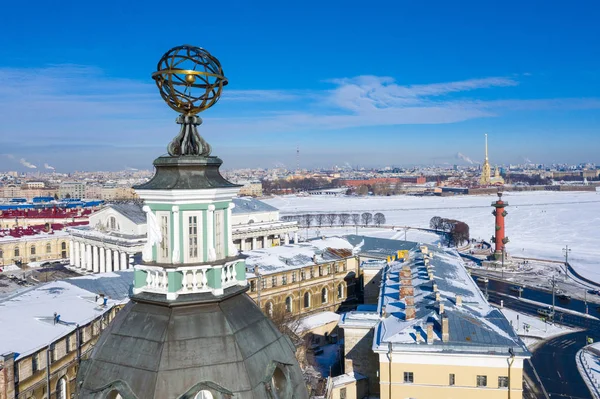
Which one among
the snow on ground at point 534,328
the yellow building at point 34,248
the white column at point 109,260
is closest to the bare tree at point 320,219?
the yellow building at point 34,248

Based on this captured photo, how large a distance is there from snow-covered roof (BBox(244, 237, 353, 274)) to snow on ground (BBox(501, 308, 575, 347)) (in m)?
17.2

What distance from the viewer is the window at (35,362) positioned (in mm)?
23359

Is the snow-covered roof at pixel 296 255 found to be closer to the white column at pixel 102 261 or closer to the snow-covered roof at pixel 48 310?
the snow-covered roof at pixel 48 310

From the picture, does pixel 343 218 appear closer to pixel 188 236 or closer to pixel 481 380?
pixel 481 380

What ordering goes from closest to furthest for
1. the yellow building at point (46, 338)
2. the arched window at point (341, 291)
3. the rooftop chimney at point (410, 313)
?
the yellow building at point (46, 338)
the rooftop chimney at point (410, 313)
the arched window at point (341, 291)

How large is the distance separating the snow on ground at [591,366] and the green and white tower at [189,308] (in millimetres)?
30938

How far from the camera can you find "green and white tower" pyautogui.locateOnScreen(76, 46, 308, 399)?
316 inches

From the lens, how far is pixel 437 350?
2584 centimetres

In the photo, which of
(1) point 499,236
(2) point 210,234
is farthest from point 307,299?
(2) point 210,234

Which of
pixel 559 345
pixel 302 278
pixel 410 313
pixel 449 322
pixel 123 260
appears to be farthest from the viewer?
pixel 123 260

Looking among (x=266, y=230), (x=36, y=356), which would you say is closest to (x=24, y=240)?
(x=266, y=230)

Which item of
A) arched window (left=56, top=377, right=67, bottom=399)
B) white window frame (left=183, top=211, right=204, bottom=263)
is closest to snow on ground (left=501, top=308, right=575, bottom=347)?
arched window (left=56, top=377, right=67, bottom=399)

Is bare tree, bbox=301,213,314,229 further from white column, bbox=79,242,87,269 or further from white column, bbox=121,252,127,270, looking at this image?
white column, bbox=121,252,127,270

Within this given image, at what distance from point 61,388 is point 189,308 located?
72.1ft
